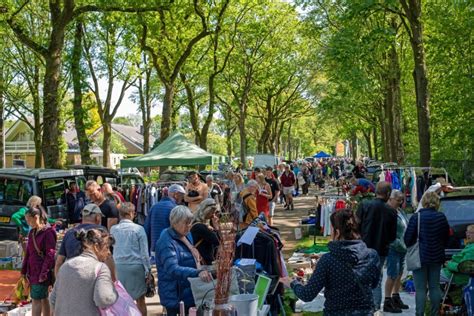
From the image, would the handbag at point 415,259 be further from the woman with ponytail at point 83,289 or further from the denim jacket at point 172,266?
the woman with ponytail at point 83,289

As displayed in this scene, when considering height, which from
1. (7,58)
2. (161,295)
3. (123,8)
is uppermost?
(7,58)

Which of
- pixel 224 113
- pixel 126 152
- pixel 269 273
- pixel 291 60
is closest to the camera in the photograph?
pixel 269 273

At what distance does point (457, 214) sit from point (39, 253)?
20.7ft

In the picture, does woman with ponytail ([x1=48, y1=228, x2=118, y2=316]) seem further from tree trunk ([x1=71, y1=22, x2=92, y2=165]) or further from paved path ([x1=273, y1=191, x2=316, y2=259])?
tree trunk ([x1=71, y1=22, x2=92, y2=165])

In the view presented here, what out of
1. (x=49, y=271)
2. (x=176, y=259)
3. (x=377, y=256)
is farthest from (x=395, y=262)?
(x=49, y=271)

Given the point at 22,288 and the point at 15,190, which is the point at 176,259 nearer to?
the point at 22,288

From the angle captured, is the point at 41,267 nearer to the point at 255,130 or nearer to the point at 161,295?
the point at 161,295

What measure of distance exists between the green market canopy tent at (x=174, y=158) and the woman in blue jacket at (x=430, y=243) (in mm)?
12206

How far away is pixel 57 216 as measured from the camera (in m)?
15.8

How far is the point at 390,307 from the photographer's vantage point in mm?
8648

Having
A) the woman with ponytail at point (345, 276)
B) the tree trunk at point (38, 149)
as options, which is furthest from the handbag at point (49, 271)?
the tree trunk at point (38, 149)

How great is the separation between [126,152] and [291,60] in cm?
4993

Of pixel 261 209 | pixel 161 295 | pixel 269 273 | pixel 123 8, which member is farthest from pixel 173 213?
pixel 123 8

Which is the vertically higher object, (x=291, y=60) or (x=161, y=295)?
(x=291, y=60)
